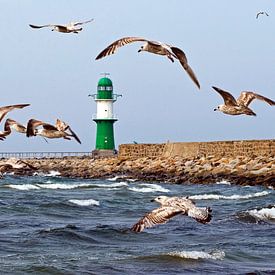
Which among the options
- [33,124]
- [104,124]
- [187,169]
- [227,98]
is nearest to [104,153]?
[104,124]

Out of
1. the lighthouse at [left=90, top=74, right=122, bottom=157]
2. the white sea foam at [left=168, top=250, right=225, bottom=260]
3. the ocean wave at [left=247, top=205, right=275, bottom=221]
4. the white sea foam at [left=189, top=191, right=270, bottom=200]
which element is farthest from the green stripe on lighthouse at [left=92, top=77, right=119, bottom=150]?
the white sea foam at [left=168, top=250, right=225, bottom=260]

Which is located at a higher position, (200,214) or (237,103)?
(237,103)

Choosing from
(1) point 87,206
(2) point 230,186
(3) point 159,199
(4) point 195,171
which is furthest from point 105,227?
(4) point 195,171

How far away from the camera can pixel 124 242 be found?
45.4ft

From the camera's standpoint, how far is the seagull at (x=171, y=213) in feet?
31.3

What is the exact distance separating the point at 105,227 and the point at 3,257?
3849 mm

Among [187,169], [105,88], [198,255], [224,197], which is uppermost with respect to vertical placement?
[105,88]

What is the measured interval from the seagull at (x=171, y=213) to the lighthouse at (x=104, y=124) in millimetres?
45429

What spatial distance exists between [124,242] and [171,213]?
13.0ft

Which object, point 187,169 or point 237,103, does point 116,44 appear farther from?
point 187,169

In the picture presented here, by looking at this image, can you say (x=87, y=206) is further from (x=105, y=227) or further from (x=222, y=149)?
(x=222, y=149)

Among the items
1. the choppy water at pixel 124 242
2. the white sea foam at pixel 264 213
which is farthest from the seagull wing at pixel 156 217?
the white sea foam at pixel 264 213

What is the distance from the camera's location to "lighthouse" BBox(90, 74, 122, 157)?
5584 cm

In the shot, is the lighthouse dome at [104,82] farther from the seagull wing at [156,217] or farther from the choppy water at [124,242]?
the seagull wing at [156,217]
